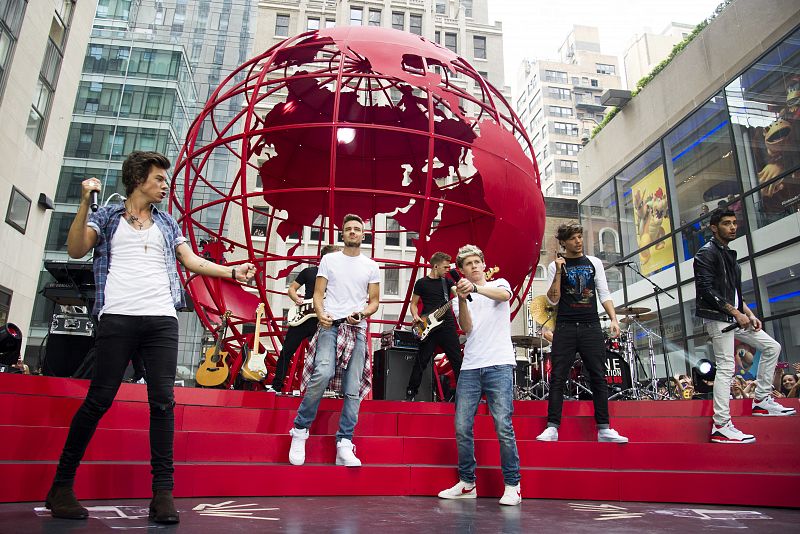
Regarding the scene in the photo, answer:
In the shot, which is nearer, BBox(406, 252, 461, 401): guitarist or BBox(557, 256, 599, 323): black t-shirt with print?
BBox(557, 256, 599, 323): black t-shirt with print

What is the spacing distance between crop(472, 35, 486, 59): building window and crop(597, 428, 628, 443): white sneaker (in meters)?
32.8

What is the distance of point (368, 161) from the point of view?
811cm

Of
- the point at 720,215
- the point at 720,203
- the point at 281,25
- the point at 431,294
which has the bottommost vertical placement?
the point at 431,294

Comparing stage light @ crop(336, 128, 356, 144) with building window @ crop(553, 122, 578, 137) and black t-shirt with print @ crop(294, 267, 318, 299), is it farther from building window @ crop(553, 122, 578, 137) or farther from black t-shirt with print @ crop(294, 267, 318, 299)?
building window @ crop(553, 122, 578, 137)

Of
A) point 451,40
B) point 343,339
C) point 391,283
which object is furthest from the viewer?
point 451,40

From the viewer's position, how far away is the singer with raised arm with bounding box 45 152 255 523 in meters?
2.46

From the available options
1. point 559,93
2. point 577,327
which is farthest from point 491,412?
point 559,93

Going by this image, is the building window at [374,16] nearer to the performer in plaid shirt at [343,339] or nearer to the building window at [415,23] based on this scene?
the building window at [415,23]

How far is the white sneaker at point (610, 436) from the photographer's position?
399 cm

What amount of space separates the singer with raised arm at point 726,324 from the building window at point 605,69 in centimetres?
6024

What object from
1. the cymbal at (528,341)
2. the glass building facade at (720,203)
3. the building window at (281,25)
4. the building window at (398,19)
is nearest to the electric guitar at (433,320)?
the cymbal at (528,341)

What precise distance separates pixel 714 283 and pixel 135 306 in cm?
406

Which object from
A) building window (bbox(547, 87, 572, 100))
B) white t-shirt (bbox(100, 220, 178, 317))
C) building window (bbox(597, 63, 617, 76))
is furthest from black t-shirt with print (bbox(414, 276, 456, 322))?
building window (bbox(597, 63, 617, 76))

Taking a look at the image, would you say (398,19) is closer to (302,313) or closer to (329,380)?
(302,313)
